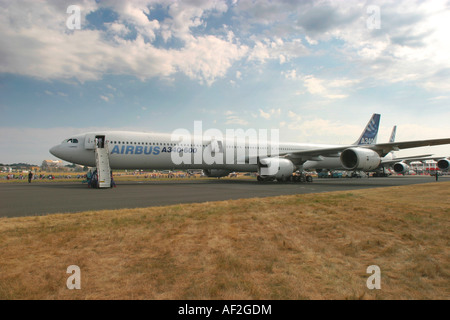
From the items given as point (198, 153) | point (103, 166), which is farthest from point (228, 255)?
point (198, 153)

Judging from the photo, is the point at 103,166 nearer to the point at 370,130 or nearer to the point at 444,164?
the point at 370,130

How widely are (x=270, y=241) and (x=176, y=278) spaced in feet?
6.60

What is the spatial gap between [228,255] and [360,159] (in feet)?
62.0

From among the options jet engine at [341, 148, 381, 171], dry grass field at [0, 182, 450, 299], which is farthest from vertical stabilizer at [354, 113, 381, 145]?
dry grass field at [0, 182, 450, 299]

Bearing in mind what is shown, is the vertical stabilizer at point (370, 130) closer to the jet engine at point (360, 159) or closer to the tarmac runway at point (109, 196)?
the jet engine at point (360, 159)

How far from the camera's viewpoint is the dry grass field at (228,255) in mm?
2898

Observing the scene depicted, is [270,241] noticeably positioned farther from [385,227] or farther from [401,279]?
[385,227]

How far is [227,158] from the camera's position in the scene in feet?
80.2

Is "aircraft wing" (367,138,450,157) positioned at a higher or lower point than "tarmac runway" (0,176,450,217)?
higher

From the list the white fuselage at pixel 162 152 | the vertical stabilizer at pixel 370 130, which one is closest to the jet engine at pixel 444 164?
the vertical stabilizer at pixel 370 130

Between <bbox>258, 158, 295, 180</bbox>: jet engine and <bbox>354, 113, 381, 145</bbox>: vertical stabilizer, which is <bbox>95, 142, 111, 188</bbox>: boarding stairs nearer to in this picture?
<bbox>258, 158, 295, 180</bbox>: jet engine

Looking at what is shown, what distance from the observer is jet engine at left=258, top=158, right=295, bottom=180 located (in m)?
21.8

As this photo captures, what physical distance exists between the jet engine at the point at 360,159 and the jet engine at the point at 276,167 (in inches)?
173

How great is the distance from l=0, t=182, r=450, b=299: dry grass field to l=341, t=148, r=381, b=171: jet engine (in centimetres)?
1401
